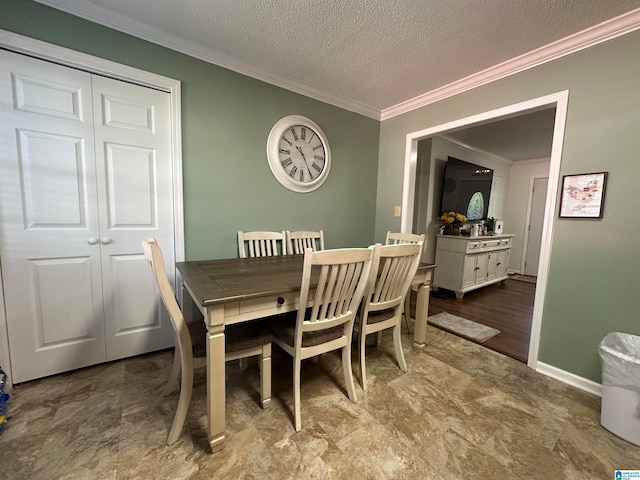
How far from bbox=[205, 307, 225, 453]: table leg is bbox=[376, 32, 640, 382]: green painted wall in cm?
229

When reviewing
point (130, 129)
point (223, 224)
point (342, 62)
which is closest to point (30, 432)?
point (223, 224)

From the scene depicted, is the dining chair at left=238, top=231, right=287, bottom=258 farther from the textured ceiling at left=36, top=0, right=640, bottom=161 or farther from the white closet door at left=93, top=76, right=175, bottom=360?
the textured ceiling at left=36, top=0, right=640, bottom=161

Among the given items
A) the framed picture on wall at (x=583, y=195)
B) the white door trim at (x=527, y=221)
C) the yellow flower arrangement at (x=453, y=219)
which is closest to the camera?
the framed picture on wall at (x=583, y=195)

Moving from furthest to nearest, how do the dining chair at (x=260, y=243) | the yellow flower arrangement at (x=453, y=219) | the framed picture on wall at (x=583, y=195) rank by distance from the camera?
the yellow flower arrangement at (x=453, y=219) → the dining chair at (x=260, y=243) → the framed picture on wall at (x=583, y=195)

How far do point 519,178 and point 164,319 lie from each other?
22.1 ft

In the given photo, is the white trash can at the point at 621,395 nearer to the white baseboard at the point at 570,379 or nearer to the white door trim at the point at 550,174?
the white baseboard at the point at 570,379

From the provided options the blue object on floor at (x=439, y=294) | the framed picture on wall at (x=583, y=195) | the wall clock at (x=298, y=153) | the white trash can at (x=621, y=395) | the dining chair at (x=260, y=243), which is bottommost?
the blue object on floor at (x=439, y=294)

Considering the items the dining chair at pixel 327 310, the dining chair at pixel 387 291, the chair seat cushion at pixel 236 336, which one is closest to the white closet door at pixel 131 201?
the chair seat cushion at pixel 236 336

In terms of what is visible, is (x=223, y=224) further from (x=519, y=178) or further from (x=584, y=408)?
(x=519, y=178)

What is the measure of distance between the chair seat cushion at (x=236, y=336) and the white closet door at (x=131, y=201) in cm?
76

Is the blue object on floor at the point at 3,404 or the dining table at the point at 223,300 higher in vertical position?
the dining table at the point at 223,300

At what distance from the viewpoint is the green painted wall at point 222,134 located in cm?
159

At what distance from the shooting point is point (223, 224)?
2215mm

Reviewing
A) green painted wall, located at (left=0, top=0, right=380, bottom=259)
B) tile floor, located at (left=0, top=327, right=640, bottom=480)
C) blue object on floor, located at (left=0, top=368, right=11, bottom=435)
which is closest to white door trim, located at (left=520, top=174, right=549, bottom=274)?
tile floor, located at (left=0, top=327, right=640, bottom=480)
